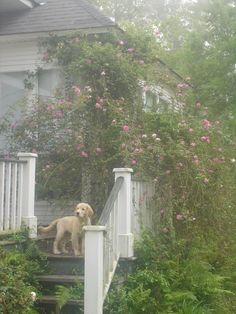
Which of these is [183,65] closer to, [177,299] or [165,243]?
[165,243]

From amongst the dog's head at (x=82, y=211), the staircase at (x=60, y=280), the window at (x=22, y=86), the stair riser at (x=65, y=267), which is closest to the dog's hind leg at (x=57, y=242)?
the staircase at (x=60, y=280)

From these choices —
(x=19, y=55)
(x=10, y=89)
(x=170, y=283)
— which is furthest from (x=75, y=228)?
(x=19, y=55)

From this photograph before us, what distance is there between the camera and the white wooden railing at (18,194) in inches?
276

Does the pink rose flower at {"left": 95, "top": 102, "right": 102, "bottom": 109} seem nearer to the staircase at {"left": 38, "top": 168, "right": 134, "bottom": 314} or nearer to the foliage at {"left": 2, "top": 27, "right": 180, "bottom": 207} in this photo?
the foliage at {"left": 2, "top": 27, "right": 180, "bottom": 207}

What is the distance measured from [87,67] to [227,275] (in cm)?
431

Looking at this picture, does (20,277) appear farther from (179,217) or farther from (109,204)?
(179,217)

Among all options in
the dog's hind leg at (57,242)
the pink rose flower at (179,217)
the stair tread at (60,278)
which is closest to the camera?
the stair tread at (60,278)

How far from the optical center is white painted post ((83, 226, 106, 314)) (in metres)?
5.58

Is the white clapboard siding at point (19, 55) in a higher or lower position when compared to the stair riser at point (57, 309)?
higher

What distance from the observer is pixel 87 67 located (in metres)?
9.43

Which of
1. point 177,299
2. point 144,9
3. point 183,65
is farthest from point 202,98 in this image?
point 144,9

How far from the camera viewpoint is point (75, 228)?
7043 millimetres

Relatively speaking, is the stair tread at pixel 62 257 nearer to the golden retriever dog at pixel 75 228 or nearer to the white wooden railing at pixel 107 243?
the golden retriever dog at pixel 75 228

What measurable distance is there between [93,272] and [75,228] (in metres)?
1.51
